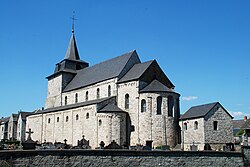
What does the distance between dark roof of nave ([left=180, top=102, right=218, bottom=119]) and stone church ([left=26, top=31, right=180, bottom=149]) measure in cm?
127

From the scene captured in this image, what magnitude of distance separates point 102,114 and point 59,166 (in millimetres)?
17405

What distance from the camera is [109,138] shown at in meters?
32.7

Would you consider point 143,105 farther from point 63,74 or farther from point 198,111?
point 63,74

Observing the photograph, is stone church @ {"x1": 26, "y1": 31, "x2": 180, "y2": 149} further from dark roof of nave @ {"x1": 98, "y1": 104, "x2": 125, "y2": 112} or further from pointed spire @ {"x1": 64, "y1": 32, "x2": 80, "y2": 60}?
pointed spire @ {"x1": 64, "y1": 32, "x2": 80, "y2": 60}

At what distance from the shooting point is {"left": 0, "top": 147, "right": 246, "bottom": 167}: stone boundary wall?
1557 cm

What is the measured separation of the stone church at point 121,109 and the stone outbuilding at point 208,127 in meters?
1.41

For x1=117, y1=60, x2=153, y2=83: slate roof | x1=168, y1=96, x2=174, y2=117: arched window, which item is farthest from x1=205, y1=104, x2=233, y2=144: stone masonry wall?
x1=117, y1=60, x2=153, y2=83: slate roof

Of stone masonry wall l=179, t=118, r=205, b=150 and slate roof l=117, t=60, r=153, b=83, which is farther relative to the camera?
slate roof l=117, t=60, r=153, b=83

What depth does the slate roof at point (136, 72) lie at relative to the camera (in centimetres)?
3478

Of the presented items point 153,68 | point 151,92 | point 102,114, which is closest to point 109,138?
point 102,114

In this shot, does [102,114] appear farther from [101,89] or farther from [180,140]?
[180,140]

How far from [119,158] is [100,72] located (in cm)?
2469

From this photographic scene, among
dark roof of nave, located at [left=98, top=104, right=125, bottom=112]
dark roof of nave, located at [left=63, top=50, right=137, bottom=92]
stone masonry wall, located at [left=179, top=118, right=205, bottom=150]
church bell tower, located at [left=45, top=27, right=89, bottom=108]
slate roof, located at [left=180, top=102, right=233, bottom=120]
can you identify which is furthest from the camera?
church bell tower, located at [left=45, top=27, right=89, bottom=108]

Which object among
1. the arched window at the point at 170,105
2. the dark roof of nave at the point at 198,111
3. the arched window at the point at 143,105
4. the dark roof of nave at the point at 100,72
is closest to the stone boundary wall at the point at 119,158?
the dark roof of nave at the point at 198,111
